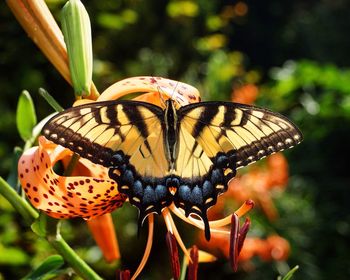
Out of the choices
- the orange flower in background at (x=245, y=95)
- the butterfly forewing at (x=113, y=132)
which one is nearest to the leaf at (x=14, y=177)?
the butterfly forewing at (x=113, y=132)

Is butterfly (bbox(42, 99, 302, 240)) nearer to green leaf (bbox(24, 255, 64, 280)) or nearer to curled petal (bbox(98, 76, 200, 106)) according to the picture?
curled petal (bbox(98, 76, 200, 106))

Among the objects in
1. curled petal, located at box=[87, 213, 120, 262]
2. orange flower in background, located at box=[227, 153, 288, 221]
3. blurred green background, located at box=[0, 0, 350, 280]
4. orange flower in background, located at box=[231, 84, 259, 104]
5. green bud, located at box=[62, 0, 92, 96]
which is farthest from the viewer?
orange flower in background, located at box=[231, 84, 259, 104]

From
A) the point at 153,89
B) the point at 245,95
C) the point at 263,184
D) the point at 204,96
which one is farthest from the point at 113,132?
the point at 245,95

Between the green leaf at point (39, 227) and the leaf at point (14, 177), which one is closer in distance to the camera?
the green leaf at point (39, 227)

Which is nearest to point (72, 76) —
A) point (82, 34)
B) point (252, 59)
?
point (82, 34)

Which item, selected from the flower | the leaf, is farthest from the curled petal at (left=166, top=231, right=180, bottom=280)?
the leaf

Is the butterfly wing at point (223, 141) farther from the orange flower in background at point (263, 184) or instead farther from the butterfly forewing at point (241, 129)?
the orange flower in background at point (263, 184)

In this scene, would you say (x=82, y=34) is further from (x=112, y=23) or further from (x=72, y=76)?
(x=112, y=23)
